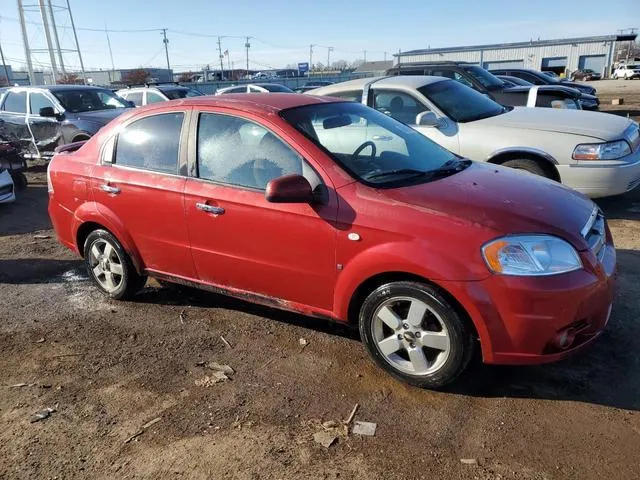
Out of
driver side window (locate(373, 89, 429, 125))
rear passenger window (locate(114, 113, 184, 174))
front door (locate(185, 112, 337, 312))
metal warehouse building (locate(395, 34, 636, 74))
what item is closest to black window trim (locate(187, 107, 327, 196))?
front door (locate(185, 112, 337, 312))

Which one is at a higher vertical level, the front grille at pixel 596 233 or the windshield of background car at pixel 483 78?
the windshield of background car at pixel 483 78

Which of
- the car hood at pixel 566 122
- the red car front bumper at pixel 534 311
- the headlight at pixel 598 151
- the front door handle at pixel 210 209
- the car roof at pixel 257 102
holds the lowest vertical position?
the red car front bumper at pixel 534 311

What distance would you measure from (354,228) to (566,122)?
425 centimetres

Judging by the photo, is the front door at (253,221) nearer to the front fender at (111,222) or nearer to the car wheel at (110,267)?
the front fender at (111,222)

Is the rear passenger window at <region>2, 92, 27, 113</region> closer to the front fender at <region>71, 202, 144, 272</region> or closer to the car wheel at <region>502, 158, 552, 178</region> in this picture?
the front fender at <region>71, 202, 144, 272</region>

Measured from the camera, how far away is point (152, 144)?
4215mm

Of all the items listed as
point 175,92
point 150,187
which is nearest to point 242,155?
point 150,187

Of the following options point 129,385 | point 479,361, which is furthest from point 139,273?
point 479,361

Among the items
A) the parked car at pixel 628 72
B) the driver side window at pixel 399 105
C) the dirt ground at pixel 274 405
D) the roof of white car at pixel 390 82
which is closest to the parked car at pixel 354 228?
the dirt ground at pixel 274 405

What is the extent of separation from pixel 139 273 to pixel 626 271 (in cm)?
426

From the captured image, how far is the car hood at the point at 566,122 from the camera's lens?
236 inches

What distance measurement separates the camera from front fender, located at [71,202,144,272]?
14.4 ft

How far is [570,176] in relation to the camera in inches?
236

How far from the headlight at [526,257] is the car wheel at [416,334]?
0.36 metres
